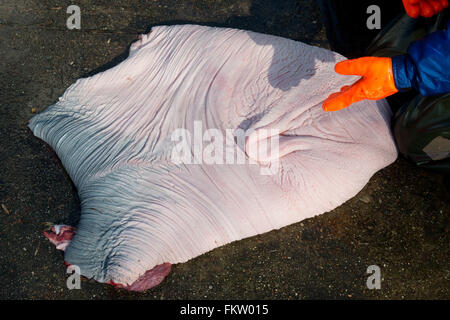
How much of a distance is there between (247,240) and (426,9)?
202 centimetres

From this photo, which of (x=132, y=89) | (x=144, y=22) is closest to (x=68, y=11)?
(x=144, y=22)

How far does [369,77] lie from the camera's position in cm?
203

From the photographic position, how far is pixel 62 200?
104 inches

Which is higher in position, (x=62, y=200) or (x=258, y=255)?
(x=62, y=200)

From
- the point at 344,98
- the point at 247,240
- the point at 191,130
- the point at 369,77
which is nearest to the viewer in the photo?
the point at 369,77

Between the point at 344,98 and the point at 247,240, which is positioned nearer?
the point at 344,98

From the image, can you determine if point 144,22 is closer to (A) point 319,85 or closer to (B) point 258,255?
(A) point 319,85

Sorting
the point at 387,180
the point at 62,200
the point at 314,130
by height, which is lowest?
the point at 62,200

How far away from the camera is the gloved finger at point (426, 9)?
2.44 m

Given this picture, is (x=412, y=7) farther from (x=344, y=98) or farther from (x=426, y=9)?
(x=344, y=98)

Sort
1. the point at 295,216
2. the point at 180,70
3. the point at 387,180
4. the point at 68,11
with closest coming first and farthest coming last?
the point at 295,216 < the point at 180,70 < the point at 387,180 < the point at 68,11

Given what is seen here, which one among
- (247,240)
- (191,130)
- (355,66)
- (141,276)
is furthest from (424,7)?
(141,276)

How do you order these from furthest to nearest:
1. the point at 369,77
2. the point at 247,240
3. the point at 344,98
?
1. the point at 247,240
2. the point at 344,98
3. the point at 369,77
